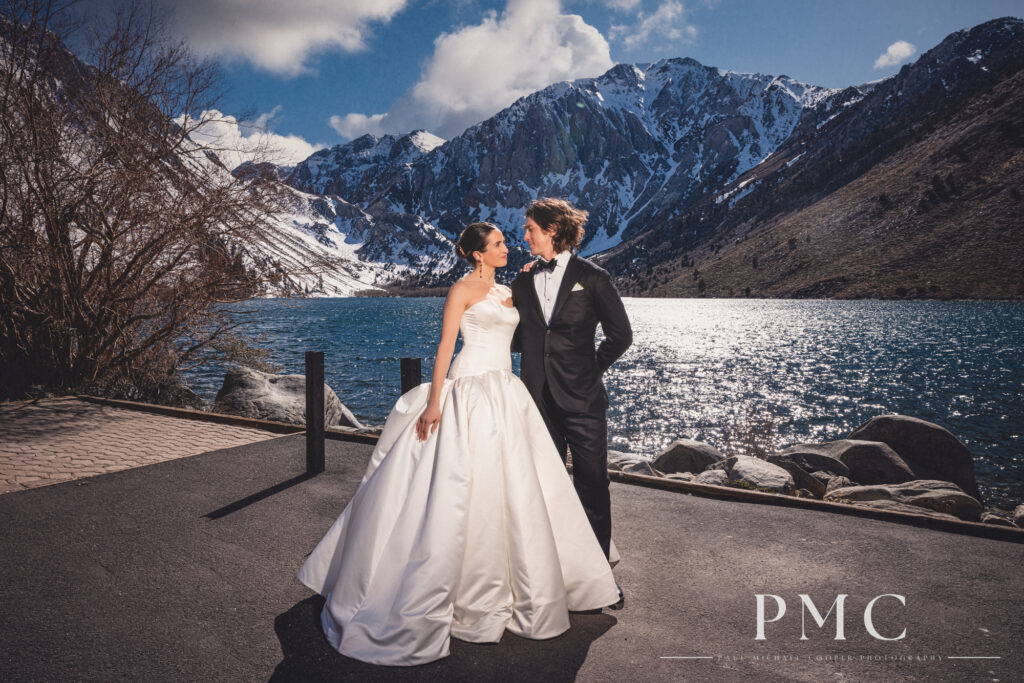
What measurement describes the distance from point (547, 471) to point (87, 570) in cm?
369

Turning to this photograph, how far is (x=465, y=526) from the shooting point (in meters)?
3.41

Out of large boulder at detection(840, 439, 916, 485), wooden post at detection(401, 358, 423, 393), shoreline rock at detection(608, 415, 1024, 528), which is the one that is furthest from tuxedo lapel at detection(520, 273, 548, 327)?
large boulder at detection(840, 439, 916, 485)

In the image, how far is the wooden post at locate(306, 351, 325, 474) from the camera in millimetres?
7059

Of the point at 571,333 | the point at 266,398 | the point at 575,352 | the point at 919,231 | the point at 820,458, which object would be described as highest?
the point at 919,231

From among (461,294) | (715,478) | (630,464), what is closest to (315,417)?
(461,294)

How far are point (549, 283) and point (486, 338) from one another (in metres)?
0.59

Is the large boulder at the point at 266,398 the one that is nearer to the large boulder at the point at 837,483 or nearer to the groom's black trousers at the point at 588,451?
the groom's black trousers at the point at 588,451

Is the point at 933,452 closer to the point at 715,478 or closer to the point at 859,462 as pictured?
the point at 859,462

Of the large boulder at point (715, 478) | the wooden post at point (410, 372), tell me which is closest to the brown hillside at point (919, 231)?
the large boulder at point (715, 478)

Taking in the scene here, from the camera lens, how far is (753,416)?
86.6 feet

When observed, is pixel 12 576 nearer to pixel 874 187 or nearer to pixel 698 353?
pixel 698 353

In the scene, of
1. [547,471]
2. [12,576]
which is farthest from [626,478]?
[12,576]

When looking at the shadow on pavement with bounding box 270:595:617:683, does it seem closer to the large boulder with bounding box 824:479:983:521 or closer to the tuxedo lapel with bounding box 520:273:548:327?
the tuxedo lapel with bounding box 520:273:548:327

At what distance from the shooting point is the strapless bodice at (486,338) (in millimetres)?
3793
